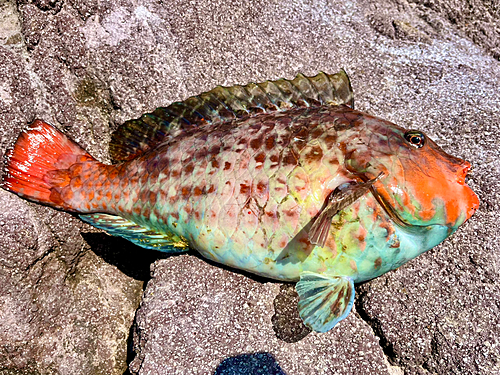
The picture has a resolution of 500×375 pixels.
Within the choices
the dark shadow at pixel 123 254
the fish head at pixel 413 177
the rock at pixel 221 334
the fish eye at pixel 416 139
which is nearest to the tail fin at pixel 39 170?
the dark shadow at pixel 123 254

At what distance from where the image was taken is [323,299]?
226 cm

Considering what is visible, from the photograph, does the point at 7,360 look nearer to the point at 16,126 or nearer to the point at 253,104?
the point at 16,126

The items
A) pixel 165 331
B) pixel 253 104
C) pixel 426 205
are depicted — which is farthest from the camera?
pixel 253 104

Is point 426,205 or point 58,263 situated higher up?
point 426,205

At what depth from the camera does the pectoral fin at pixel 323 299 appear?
2230 millimetres

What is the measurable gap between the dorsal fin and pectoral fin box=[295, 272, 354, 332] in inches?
40.3

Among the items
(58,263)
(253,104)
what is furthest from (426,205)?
(58,263)

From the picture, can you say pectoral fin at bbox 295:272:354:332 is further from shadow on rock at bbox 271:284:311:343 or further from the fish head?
the fish head

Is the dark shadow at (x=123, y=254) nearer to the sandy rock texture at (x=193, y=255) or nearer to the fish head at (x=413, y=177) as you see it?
the sandy rock texture at (x=193, y=255)

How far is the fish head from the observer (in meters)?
2.15

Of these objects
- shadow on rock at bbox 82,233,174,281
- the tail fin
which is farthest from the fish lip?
the tail fin

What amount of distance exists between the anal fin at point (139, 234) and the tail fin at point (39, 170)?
0.18m

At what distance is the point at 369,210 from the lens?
220 centimetres

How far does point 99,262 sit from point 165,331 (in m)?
0.97
